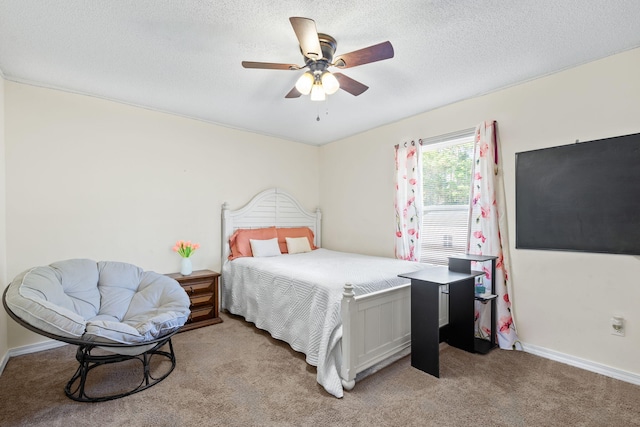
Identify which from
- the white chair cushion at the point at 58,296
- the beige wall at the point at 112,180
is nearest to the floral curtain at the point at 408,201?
the beige wall at the point at 112,180

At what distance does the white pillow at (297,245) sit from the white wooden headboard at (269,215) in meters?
0.38

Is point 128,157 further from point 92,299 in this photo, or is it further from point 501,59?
point 501,59

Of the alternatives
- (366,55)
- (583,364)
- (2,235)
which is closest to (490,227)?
(583,364)

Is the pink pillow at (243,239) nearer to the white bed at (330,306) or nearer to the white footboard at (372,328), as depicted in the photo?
the white bed at (330,306)

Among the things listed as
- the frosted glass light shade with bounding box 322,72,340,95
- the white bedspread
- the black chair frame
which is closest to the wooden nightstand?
the white bedspread

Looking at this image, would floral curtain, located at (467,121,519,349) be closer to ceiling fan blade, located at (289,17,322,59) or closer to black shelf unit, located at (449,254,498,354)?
black shelf unit, located at (449,254,498,354)

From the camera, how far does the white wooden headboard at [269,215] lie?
384 centimetres

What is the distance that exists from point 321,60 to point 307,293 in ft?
5.81

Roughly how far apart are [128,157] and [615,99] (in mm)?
4450

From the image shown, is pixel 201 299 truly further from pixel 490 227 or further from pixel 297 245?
pixel 490 227

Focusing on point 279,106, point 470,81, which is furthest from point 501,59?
point 279,106

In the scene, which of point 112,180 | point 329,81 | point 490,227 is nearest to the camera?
point 329,81

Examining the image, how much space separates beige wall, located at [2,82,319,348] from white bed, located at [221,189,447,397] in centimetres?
89

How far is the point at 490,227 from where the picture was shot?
2820 mm
